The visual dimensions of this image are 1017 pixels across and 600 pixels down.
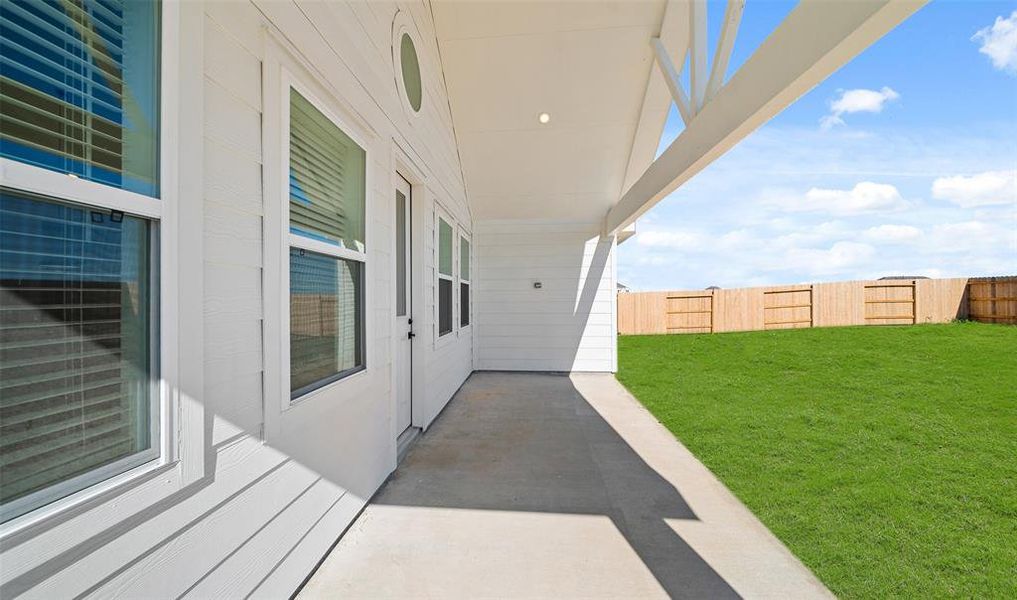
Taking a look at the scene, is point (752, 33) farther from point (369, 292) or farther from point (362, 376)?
point (362, 376)

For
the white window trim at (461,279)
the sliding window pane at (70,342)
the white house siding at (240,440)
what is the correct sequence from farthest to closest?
the white window trim at (461,279), the white house siding at (240,440), the sliding window pane at (70,342)

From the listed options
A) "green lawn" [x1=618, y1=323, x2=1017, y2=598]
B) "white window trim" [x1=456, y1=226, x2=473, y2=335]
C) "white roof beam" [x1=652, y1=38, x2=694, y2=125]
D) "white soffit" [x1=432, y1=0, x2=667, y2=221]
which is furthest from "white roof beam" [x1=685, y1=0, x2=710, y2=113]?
"white window trim" [x1=456, y1=226, x2=473, y2=335]

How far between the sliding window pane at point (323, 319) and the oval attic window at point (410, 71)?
1.73 m

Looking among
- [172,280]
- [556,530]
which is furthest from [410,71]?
[556,530]

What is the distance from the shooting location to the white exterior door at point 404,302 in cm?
342

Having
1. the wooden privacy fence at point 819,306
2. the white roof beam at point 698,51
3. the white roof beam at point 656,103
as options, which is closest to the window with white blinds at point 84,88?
the white roof beam at point 698,51

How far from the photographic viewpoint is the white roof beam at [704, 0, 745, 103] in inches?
90.0

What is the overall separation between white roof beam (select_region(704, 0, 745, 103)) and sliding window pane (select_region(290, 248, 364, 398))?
244 cm

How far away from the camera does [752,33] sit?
3295 mm

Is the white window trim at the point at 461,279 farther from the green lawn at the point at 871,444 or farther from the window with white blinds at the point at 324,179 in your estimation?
the window with white blinds at the point at 324,179

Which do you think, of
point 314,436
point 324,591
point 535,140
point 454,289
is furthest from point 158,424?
point 535,140

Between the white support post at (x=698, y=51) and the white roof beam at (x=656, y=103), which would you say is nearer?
the white support post at (x=698, y=51)

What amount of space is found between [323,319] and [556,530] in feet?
5.46

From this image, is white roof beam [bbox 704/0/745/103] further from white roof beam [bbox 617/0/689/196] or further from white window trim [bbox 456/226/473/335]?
white window trim [bbox 456/226/473/335]
